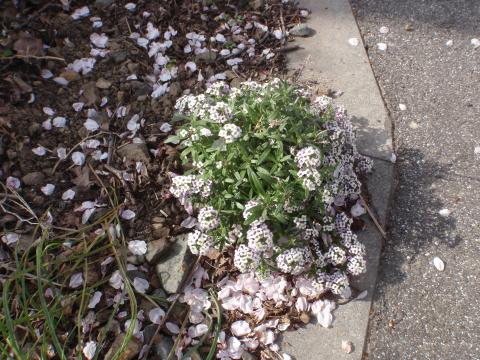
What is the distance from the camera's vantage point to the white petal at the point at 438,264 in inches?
109

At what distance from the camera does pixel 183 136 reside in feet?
8.32

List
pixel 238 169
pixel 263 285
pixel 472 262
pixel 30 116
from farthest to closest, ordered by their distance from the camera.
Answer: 1. pixel 30 116
2. pixel 472 262
3. pixel 263 285
4. pixel 238 169

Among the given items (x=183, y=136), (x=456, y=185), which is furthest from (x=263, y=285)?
(x=456, y=185)

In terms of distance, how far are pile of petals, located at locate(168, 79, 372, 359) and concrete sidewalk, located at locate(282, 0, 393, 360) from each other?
10 centimetres

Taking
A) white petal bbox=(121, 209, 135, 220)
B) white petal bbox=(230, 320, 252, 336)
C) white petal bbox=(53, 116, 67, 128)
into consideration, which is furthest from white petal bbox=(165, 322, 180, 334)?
white petal bbox=(53, 116, 67, 128)

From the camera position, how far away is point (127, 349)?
236 centimetres

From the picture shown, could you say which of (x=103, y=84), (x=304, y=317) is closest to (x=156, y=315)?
(x=304, y=317)

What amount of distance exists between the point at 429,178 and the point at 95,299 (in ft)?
6.90

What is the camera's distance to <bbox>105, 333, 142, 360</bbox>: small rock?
2350mm

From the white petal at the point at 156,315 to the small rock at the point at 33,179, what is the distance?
3.26 ft

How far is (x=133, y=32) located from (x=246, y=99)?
1433 mm

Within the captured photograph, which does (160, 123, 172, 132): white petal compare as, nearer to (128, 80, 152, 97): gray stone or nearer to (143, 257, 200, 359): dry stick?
(128, 80, 152, 97): gray stone

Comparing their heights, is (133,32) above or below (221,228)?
above

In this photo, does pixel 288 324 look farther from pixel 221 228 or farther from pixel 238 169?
pixel 238 169
